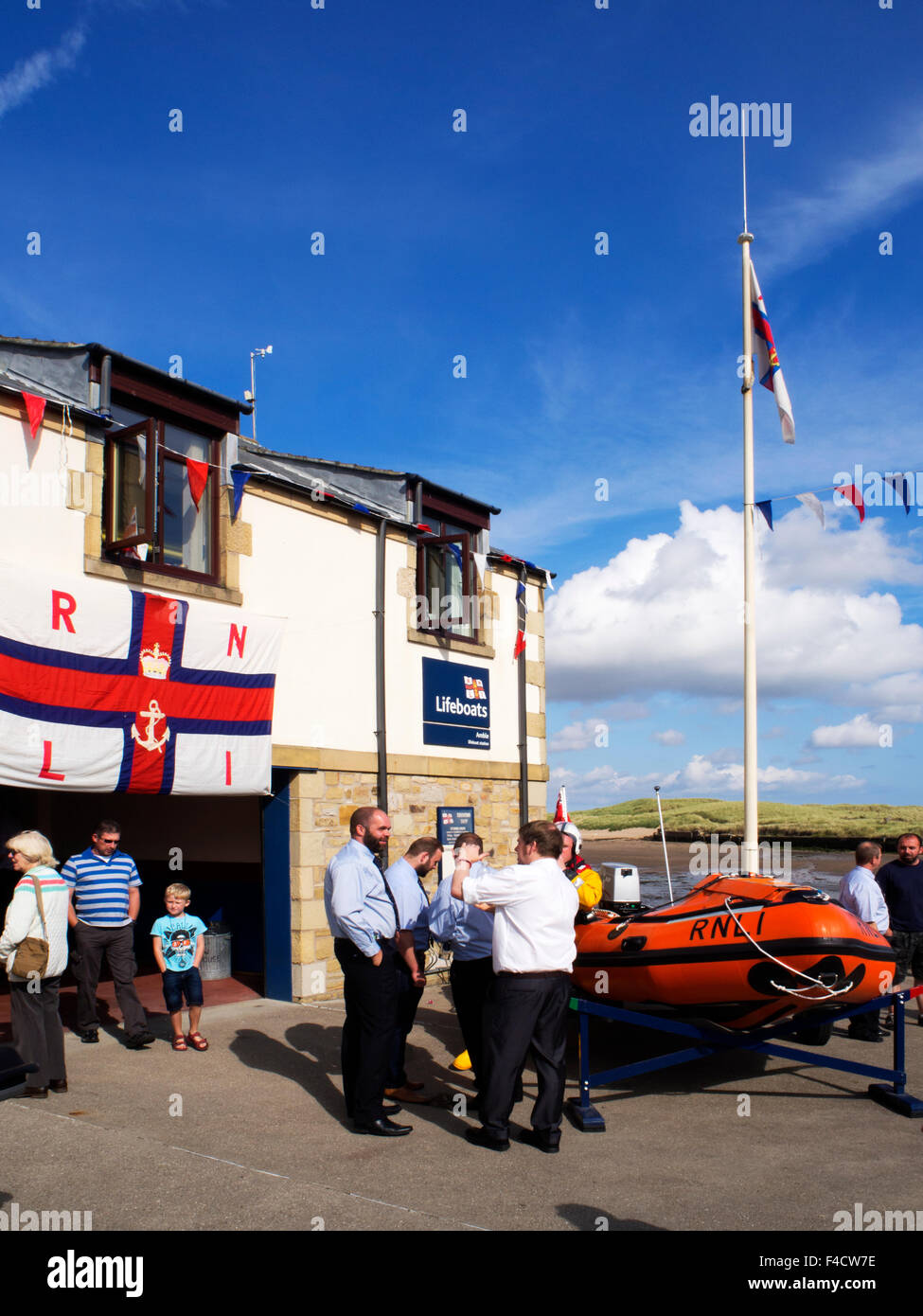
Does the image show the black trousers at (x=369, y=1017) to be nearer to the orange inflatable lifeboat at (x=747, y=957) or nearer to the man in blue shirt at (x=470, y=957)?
the man in blue shirt at (x=470, y=957)

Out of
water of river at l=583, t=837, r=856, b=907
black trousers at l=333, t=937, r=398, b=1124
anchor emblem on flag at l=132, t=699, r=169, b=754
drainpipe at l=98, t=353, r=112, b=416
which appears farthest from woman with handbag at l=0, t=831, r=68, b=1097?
water of river at l=583, t=837, r=856, b=907

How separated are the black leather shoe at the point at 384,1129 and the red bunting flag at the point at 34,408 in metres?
5.85

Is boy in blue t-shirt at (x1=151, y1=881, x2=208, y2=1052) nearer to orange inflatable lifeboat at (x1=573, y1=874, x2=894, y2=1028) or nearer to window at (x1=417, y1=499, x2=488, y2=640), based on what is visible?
orange inflatable lifeboat at (x1=573, y1=874, x2=894, y2=1028)

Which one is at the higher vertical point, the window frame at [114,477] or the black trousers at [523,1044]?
the window frame at [114,477]

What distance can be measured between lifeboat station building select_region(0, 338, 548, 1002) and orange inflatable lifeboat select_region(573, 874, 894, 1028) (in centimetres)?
415

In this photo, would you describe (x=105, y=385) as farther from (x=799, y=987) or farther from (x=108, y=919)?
(x=799, y=987)

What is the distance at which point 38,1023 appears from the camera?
6809mm

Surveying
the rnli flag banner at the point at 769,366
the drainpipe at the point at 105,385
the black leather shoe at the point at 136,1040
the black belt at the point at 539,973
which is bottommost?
the black leather shoe at the point at 136,1040

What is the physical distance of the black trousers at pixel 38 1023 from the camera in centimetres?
673

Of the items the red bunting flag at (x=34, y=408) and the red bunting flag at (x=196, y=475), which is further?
the red bunting flag at (x=196, y=475)

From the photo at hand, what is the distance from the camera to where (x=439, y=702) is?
12.5 meters

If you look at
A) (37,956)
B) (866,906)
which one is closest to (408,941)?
(37,956)

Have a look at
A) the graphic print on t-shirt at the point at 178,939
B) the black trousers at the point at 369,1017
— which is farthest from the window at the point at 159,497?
the black trousers at the point at 369,1017
